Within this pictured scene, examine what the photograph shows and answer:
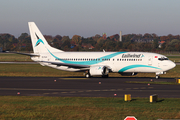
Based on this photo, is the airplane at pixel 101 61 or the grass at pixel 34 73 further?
the grass at pixel 34 73

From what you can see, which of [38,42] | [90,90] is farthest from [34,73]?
[90,90]

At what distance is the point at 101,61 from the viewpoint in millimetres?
50969

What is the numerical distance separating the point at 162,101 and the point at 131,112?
591 centimetres

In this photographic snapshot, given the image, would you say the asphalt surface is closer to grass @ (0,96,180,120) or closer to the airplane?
grass @ (0,96,180,120)

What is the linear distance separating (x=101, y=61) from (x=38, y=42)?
43.0 ft

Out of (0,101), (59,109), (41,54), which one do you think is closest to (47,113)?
(59,109)

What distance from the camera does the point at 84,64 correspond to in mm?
51844

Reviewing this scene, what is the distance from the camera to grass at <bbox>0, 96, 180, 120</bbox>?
17.9 metres

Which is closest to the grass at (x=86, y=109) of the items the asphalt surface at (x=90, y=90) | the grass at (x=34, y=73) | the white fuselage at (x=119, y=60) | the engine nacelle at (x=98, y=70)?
the asphalt surface at (x=90, y=90)

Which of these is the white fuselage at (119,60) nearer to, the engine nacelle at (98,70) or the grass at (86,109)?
the engine nacelle at (98,70)

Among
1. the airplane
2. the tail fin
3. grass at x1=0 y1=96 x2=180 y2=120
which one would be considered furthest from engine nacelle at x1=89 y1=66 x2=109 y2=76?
grass at x1=0 y1=96 x2=180 y2=120

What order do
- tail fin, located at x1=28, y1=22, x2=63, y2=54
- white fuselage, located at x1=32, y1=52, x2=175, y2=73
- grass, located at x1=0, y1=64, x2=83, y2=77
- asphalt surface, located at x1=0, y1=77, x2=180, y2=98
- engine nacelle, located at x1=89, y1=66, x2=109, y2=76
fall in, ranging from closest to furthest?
asphalt surface, located at x1=0, y1=77, x2=180, y2=98, white fuselage, located at x1=32, y1=52, x2=175, y2=73, engine nacelle, located at x1=89, y1=66, x2=109, y2=76, tail fin, located at x1=28, y1=22, x2=63, y2=54, grass, located at x1=0, y1=64, x2=83, y2=77

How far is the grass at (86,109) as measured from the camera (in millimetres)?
17891

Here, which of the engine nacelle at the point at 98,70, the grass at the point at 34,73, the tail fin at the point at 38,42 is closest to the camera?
the engine nacelle at the point at 98,70
